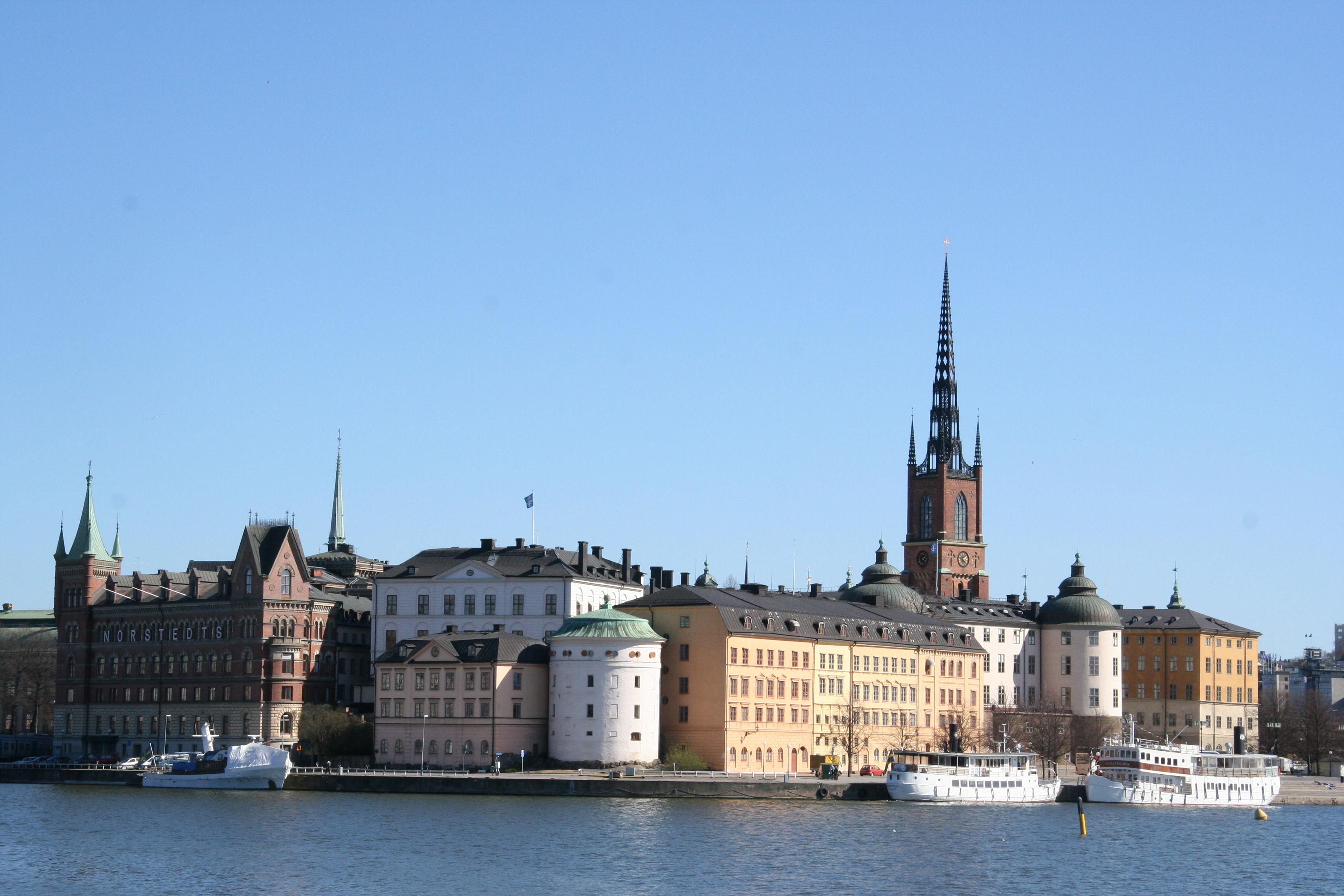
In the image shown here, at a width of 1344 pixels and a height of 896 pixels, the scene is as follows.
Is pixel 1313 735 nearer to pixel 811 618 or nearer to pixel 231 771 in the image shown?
pixel 811 618

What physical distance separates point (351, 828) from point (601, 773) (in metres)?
28.5

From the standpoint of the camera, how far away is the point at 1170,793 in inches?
4663

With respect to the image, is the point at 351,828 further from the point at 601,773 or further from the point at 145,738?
the point at 145,738

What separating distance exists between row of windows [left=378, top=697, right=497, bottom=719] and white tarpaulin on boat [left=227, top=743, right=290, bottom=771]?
363 inches

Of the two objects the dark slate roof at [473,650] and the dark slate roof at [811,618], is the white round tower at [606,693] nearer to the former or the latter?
the dark slate roof at [473,650]

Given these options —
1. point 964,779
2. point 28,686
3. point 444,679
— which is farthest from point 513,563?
point 28,686

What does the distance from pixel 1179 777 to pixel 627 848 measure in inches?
1861

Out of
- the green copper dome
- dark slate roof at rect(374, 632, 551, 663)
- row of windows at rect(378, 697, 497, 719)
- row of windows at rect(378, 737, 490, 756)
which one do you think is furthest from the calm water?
the green copper dome

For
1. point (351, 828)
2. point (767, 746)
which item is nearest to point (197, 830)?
point (351, 828)

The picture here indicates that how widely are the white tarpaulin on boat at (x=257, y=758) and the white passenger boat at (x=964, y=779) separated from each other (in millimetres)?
34801

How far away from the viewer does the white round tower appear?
121 metres

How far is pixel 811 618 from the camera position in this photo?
447ft

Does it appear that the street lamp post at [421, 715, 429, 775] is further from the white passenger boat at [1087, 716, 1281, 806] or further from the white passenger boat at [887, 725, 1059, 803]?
the white passenger boat at [1087, 716, 1281, 806]

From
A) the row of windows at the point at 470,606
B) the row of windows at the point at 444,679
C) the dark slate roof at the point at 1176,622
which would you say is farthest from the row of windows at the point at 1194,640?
the row of windows at the point at 444,679
